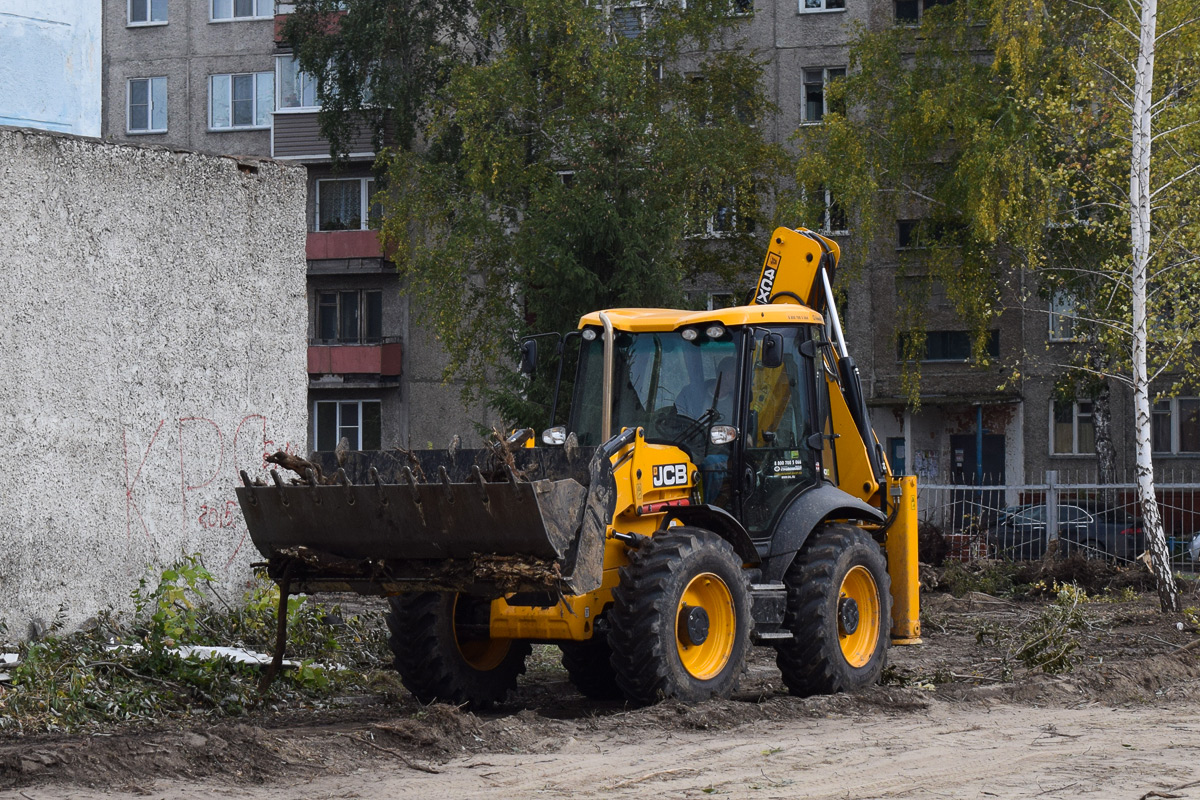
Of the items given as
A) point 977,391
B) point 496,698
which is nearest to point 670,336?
point 496,698

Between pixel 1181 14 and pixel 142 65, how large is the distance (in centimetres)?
3193

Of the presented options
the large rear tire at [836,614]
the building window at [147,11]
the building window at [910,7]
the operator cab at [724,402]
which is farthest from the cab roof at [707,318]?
the building window at [147,11]

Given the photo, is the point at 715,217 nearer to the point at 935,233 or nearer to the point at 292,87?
the point at 935,233

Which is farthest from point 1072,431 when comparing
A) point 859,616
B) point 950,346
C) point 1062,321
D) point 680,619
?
point 680,619

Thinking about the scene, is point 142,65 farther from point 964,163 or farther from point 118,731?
point 118,731

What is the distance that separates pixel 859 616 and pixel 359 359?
106 ft

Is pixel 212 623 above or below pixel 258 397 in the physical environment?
below

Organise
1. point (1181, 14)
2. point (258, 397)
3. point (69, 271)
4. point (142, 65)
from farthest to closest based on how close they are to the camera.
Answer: point (142, 65) → point (1181, 14) → point (258, 397) → point (69, 271)

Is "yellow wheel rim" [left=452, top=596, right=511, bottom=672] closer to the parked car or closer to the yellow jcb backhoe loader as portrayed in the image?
the yellow jcb backhoe loader

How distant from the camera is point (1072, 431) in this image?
39875 millimetres

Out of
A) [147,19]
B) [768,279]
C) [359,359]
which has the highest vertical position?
[147,19]

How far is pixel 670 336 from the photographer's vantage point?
34.1ft

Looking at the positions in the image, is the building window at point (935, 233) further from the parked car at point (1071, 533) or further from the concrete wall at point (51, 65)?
the concrete wall at point (51, 65)

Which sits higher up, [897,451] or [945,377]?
[945,377]
